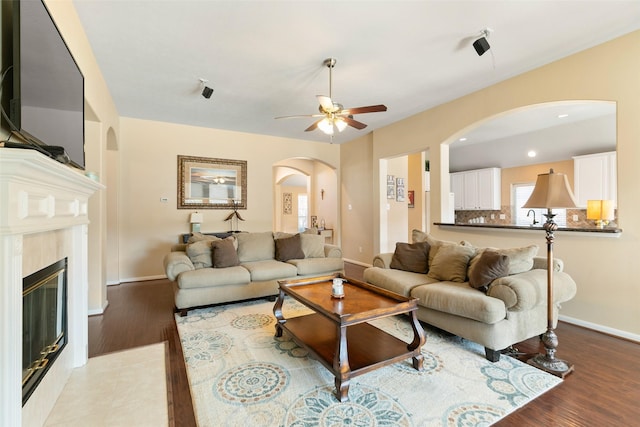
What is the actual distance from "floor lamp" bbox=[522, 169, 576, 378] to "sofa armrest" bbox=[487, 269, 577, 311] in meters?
0.10

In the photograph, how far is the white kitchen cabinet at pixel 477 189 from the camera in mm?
6730

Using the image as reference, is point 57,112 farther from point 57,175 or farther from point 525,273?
point 525,273

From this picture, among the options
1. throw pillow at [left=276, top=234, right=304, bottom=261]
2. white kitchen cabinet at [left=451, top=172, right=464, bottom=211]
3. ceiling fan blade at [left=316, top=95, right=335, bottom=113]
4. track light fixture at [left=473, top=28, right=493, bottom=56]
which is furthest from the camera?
white kitchen cabinet at [left=451, top=172, right=464, bottom=211]

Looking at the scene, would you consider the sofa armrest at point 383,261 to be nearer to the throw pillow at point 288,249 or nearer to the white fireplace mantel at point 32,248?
the throw pillow at point 288,249

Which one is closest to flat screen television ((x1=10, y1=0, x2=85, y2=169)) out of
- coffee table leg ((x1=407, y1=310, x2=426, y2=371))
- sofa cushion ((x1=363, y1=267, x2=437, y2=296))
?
coffee table leg ((x1=407, y1=310, x2=426, y2=371))

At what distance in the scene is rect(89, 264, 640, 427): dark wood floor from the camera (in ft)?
5.72

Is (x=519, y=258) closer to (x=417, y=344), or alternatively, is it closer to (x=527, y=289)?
(x=527, y=289)

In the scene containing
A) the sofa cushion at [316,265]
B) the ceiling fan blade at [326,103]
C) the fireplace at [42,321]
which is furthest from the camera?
the sofa cushion at [316,265]

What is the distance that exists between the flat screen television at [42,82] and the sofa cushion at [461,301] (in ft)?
9.84

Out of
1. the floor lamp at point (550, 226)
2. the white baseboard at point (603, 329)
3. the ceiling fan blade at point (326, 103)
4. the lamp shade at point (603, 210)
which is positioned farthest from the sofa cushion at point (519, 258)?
the lamp shade at point (603, 210)

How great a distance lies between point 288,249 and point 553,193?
10.5ft

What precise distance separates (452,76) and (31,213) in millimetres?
4086

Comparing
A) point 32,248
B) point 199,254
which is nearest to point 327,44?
point 32,248

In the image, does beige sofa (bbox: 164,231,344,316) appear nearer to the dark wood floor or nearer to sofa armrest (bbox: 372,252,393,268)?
the dark wood floor
